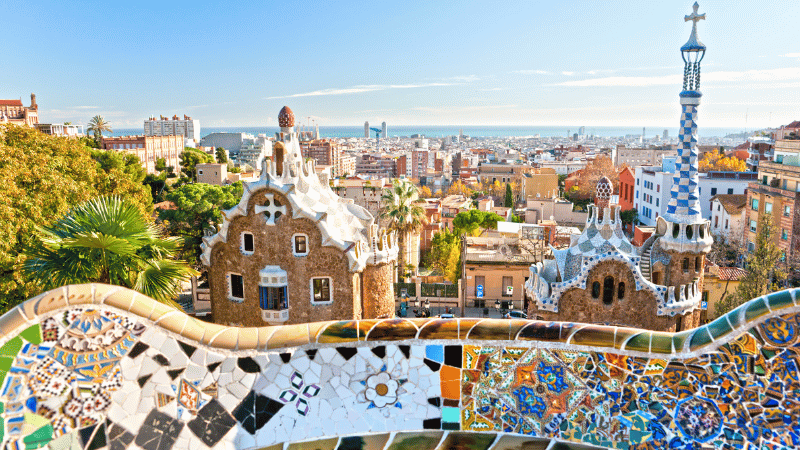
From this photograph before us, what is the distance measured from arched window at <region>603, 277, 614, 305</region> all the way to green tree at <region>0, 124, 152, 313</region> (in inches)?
447

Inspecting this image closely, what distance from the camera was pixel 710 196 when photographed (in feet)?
171

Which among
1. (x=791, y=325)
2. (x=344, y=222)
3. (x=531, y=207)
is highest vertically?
(x=791, y=325)

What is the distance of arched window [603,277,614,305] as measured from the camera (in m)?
15.4

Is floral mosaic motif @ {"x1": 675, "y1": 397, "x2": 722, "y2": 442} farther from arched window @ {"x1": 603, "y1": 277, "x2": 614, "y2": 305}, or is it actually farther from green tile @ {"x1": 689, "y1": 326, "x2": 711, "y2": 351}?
arched window @ {"x1": 603, "y1": 277, "x2": 614, "y2": 305}

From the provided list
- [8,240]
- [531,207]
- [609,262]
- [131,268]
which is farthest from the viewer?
[531,207]

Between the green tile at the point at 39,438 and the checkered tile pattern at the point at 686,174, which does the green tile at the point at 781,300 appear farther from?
the checkered tile pattern at the point at 686,174

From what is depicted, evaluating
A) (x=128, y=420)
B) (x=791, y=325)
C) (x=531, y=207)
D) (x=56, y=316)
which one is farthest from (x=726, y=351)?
(x=531, y=207)

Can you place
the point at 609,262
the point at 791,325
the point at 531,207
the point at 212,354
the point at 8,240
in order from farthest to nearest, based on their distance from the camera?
1. the point at 531,207
2. the point at 609,262
3. the point at 8,240
4. the point at 212,354
5. the point at 791,325

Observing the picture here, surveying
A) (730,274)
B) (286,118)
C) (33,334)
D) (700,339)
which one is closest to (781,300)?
(700,339)

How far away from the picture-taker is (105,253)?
944cm

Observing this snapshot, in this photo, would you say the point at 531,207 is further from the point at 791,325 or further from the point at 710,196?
the point at 791,325

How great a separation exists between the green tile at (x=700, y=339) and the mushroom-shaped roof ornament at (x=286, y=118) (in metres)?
16.3

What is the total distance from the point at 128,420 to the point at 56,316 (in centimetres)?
95

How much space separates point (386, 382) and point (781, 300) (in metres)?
3.02
